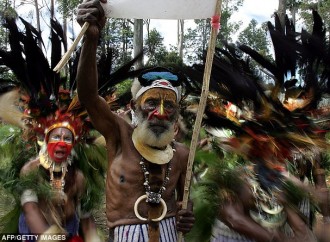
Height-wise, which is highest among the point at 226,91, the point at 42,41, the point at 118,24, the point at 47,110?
the point at 42,41

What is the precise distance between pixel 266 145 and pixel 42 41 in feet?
6.59

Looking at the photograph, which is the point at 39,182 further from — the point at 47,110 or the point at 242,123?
the point at 242,123

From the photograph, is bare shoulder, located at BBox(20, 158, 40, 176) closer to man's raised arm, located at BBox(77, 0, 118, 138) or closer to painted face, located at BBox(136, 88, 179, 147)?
man's raised arm, located at BBox(77, 0, 118, 138)

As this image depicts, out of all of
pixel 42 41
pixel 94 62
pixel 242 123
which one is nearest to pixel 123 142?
pixel 94 62

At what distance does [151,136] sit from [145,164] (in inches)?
7.0

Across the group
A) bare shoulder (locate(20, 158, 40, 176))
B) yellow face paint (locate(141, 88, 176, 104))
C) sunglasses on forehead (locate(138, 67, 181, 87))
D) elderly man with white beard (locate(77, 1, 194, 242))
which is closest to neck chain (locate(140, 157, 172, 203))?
elderly man with white beard (locate(77, 1, 194, 242))

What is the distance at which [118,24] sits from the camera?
90.4ft

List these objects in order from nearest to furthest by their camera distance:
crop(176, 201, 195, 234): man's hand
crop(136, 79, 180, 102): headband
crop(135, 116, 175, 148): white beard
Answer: crop(176, 201, 195, 234): man's hand
crop(135, 116, 175, 148): white beard
crop(136, 79, 180, 102): headband

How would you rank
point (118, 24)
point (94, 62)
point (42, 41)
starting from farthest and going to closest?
point (118, 24), point (42, 41), point (94, 62)

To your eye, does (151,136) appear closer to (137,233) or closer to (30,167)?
(137,233)

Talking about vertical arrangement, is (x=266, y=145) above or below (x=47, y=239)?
above

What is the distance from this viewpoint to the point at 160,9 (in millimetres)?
2523

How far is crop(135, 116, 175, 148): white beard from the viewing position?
9.25 ft

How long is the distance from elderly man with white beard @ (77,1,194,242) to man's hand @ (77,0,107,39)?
1.01 feet
